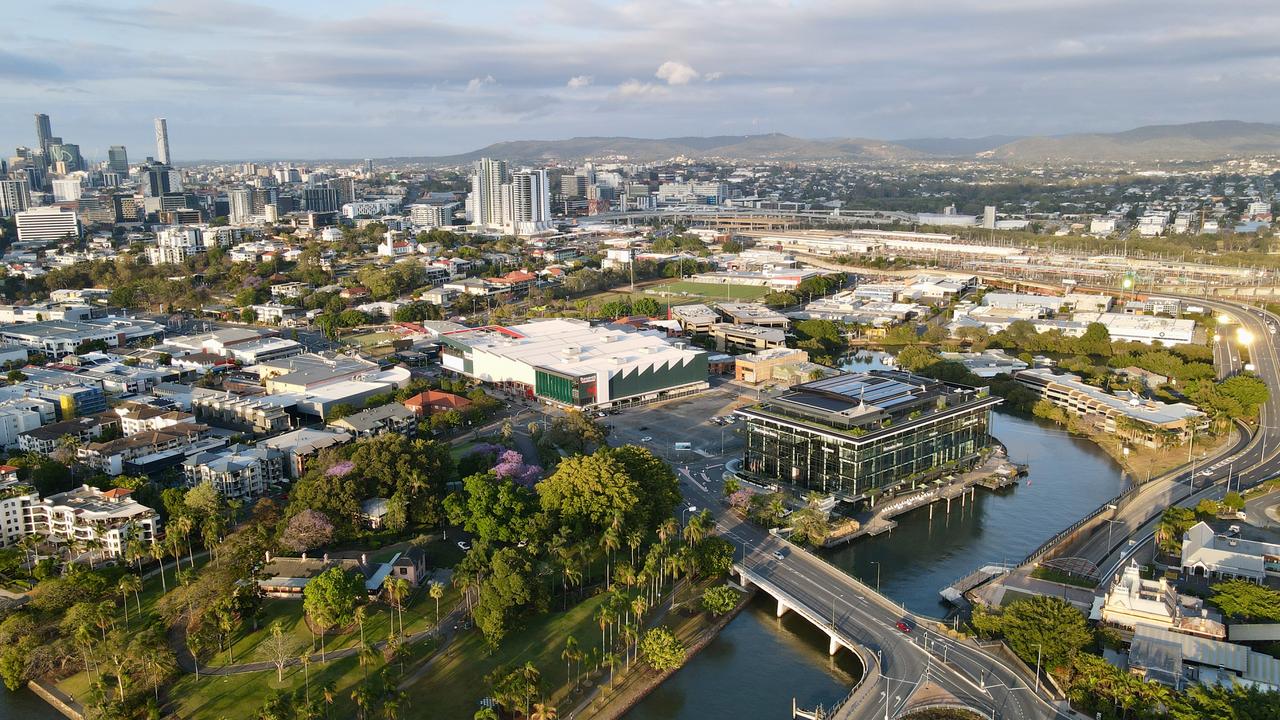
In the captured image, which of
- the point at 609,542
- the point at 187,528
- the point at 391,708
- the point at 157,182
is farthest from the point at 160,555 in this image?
the point at 157,182

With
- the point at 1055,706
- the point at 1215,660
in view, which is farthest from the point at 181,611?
the point at 1215,660

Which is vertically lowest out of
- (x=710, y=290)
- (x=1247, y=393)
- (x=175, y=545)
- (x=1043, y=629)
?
(x=1043, y=629)

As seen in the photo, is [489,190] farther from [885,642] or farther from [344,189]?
[885,642]

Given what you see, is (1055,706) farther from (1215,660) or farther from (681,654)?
(681,654)

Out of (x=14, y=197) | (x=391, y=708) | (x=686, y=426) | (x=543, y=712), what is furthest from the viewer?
(x=14, y=197)

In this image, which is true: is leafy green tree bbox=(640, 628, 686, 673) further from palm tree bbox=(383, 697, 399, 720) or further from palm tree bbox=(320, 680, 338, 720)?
palm tree bbox=(320, 680, 338, 720)

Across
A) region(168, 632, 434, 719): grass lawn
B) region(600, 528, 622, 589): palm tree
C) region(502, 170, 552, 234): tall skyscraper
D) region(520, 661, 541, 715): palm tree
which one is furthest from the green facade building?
region(502, 170, 552, 234): tall skyscraper
